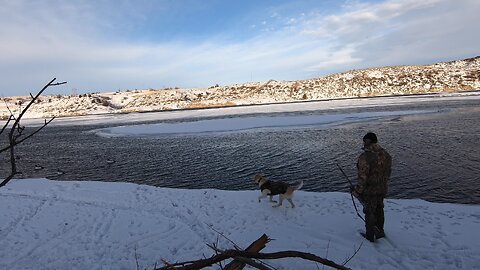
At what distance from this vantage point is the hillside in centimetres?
6831

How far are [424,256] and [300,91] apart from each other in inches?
2840

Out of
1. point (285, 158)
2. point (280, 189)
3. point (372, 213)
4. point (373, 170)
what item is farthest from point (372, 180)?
point (285, 158)

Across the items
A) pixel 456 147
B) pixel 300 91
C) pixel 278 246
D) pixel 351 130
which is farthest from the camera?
pixel 300 91

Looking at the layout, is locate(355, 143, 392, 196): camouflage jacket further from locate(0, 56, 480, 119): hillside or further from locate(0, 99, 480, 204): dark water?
locate(0, 56, 480, 119): hillside

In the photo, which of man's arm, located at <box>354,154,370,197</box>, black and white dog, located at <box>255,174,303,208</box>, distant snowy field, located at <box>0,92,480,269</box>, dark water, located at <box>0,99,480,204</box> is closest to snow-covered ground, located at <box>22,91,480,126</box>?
dark water, located at <box>0,99,480,204</box>

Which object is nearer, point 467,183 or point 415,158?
point 467,183

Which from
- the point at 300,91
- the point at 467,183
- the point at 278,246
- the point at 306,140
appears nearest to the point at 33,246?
the point at 278,246

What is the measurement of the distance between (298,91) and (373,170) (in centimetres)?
7200

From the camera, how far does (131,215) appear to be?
885 cm

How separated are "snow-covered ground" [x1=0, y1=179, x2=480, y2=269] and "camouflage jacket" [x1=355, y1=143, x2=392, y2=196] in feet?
3.28

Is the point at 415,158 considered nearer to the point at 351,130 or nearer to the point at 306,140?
the point at 306,140

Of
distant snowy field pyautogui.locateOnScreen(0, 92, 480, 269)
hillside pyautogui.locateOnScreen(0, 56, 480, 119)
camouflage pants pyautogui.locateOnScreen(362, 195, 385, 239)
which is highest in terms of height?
hillside pyautogui.locateOnScreen(0, 56, 480, 119)

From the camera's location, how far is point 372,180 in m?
6.37

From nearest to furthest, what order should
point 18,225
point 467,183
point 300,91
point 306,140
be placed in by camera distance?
point 18,225
point 467,183
point 306,140
point 300,91
